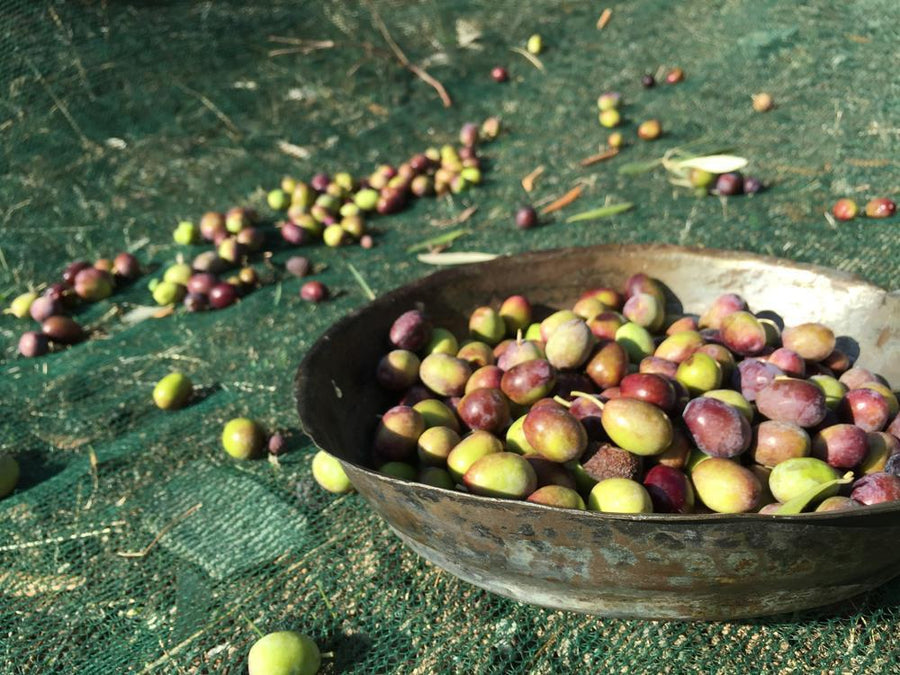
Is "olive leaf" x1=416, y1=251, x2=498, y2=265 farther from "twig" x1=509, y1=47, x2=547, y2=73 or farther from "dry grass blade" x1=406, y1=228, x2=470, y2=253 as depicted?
"twig" x1=509, y1=47, x2=547, y2=73

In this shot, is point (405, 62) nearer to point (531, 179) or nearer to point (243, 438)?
point (531, 179)

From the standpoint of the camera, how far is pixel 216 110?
557 cm

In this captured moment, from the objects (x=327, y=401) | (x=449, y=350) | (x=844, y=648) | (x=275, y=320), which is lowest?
(x=275, y=320)

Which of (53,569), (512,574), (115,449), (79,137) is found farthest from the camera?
(79,137)

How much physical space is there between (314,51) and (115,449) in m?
3.80

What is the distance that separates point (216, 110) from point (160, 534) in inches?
145

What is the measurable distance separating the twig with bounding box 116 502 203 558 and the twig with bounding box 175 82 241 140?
344 centimetres

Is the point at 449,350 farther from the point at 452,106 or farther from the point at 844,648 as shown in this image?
the point at 452,106

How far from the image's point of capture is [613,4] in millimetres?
6059

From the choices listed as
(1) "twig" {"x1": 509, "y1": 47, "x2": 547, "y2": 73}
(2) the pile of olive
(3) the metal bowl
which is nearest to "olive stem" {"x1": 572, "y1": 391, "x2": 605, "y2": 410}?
(2) the pile of olive

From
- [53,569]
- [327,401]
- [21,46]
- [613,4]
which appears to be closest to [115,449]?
[53,569]

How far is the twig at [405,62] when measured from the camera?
592 centimetres

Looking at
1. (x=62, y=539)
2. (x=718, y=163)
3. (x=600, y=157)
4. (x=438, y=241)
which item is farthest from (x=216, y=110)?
(x=62, y=539)

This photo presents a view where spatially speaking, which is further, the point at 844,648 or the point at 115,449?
the point at 115,449
